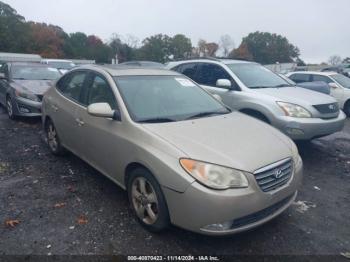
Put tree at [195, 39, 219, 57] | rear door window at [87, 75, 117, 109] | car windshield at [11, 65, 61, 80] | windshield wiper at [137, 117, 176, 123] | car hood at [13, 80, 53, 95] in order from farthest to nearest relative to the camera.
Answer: tree at [195, 39, 219, 57], car windshield at [11, 65, 61, 80], car hood at [13, 80, 53, 95], rear door window at [87, 75, 117, 109], windshield wiper at [137, 117, 176, 123]

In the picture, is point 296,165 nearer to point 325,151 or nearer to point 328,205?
point 328,205

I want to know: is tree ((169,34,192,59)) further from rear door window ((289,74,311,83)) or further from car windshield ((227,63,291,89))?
car windshield ((227,63,291,89))

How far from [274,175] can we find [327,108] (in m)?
3.21

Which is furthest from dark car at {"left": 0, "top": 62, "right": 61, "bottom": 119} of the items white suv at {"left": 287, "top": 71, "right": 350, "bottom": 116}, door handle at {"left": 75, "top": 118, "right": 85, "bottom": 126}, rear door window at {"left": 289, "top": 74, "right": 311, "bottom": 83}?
white suv at {"left": 287, "top": 71, "right": 350, "bottom": 116}

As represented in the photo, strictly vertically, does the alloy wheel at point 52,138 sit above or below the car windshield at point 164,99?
below

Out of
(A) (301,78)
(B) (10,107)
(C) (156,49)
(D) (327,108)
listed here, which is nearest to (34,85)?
(B) (10,107)

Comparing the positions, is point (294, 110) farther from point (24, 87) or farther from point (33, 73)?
point (33, 73)

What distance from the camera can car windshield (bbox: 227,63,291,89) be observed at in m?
6.32

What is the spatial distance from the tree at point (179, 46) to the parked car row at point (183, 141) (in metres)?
64.0

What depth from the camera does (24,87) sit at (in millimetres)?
8203

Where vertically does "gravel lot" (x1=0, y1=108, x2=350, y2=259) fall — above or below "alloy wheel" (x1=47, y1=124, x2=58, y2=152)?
below

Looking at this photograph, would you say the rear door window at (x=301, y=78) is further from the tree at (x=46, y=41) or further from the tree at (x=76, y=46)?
the tree at (x=76, y=46)

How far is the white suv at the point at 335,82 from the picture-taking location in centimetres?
1092

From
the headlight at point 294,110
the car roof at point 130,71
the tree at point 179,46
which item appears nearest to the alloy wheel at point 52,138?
the car roof at point 130,71
